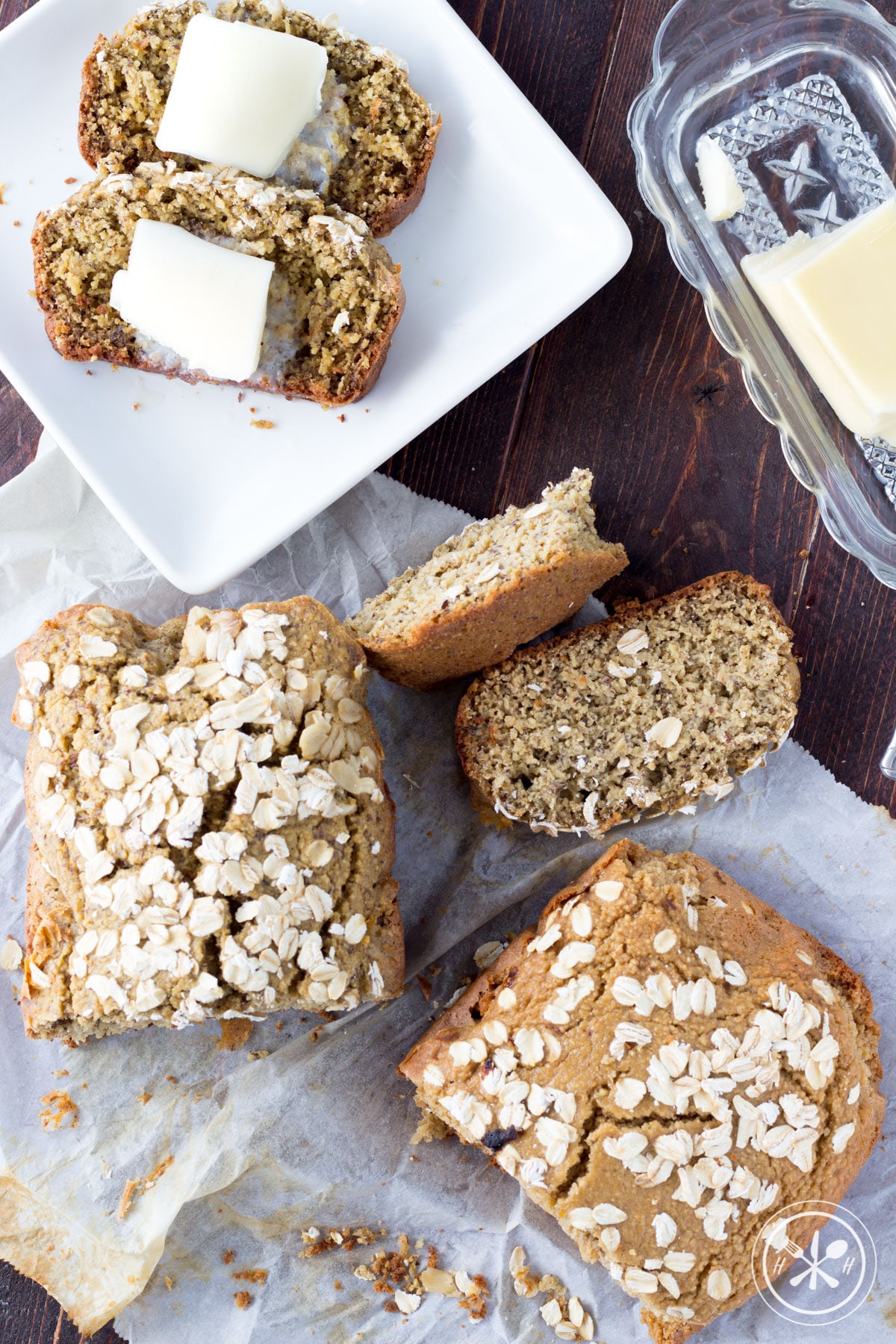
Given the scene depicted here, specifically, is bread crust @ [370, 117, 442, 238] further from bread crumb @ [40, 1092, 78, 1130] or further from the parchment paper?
bread crumb @ [40, 1092, 78, 1130]

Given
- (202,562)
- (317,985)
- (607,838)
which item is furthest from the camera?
(607,838)

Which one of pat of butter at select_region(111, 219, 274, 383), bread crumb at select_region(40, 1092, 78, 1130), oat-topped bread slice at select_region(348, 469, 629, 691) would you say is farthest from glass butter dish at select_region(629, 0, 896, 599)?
bread crumb at select_region(40, 1092, 78, 1130)

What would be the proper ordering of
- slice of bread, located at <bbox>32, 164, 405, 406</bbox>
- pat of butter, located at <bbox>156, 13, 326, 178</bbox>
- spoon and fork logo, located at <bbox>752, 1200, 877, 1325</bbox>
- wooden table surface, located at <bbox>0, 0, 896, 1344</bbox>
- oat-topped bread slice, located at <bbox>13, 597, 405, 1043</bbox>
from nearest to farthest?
oat-topped bread slice, located at <bbox>13, 597, 405, 1043</bbox>
pat of butter, located at <bbox>156, 13, 326, 178</bbox>
slice of bread, located at <bbox>32, 164, 405, 406</bbox>
spoon and fork logo, located at <bbox>752, 1200, 877, 1325</bbox>
wooden table surface, located at <bbox>0, 0, 896, 1344</bbox>

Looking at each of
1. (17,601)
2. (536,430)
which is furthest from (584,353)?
Result: (17,601)

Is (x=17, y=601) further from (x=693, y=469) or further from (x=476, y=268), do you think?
(x=693, y=469)

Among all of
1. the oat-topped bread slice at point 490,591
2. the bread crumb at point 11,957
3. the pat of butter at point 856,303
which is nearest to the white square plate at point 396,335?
the oat-topped bread slice at point 490,591

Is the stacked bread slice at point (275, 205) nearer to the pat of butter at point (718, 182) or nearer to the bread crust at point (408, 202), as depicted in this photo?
the bread crust at point (408, 202)
